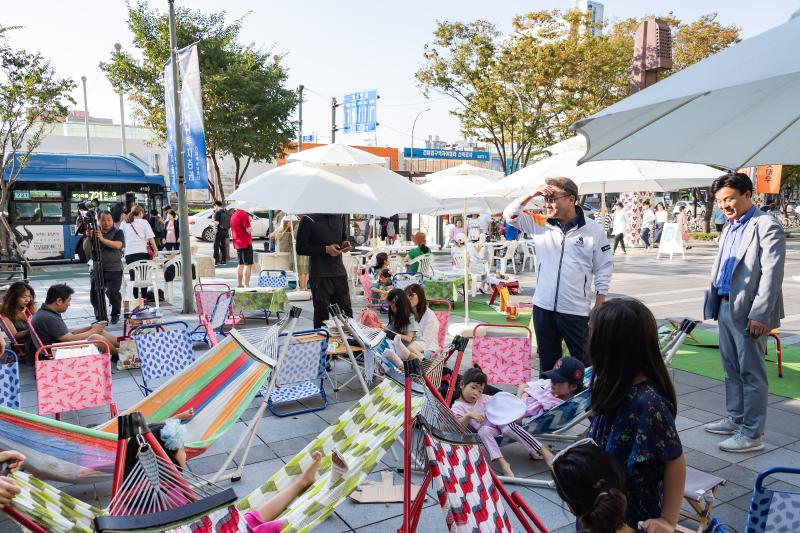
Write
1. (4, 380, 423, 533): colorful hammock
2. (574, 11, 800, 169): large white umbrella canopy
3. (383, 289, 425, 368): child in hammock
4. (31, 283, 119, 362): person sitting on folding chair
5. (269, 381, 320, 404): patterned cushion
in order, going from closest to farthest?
(4, 380, 423, 533): colorful hammock → (574, 11, 800, 169): large white umbrella canopy → (269, 381, 320, 404): patterned cushion → (383, 289, 425, 368): child in hammock → (31, 283, 119, 362): person sitting on folding chair

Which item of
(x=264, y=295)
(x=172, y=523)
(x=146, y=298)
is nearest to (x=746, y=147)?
(x=172, y=523)

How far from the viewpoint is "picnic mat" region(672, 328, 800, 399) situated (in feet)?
18.0

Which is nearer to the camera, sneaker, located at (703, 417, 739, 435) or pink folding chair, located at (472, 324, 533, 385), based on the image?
sneaker, located at (703, 417, 739, 435)

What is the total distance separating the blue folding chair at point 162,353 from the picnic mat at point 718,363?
5028 mm

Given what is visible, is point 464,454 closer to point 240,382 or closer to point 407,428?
point 407,428

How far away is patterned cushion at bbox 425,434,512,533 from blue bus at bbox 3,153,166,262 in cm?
1504

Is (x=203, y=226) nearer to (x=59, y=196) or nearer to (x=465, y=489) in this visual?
(x=59, y=196)

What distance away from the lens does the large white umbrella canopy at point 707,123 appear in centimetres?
218

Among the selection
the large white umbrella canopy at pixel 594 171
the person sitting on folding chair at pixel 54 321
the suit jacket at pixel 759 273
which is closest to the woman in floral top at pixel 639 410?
the suit jacket at pixel 759 273

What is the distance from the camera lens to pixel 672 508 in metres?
1.82

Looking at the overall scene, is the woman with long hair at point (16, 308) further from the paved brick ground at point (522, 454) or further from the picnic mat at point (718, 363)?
the picnic mat at point (718, 363)

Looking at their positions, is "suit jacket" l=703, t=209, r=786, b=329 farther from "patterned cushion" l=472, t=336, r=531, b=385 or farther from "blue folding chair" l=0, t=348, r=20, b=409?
"blue folding chair" l=0, t=348, r=20, b=409

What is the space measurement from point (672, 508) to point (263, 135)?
73.6 feet

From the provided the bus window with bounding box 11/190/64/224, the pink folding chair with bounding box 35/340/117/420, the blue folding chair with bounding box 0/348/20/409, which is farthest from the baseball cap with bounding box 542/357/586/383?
the bus window with bounding box 11/190/64/224
